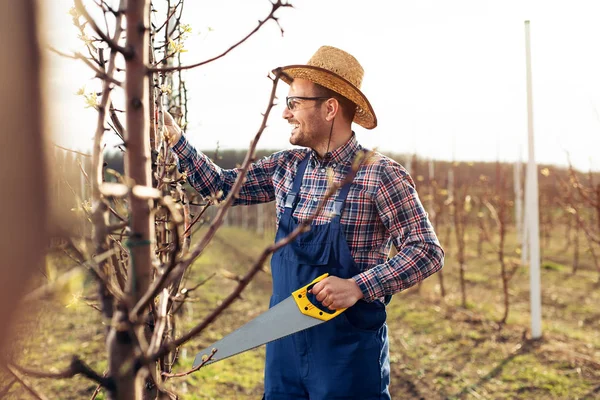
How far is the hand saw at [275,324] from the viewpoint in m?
1.96

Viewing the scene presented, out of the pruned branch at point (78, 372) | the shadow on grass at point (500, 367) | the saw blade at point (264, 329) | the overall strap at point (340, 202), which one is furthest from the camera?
the shadow on grass at point (500, 367)

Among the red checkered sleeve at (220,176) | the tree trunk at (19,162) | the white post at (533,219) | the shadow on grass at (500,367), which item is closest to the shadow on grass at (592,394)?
the shadow on grass at (500,367)

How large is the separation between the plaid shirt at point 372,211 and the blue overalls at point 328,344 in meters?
0.10

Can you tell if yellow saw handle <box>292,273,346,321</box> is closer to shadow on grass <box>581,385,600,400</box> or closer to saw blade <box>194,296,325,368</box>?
saw blade <box>194,296,325,368</box>

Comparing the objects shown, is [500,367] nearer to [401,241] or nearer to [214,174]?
[401,241]

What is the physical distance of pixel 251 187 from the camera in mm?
2781

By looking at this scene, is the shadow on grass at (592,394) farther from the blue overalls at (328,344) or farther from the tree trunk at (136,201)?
the tree trunk at (136,201)

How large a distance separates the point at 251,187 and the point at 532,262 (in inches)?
175

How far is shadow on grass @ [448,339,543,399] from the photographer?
191 inches

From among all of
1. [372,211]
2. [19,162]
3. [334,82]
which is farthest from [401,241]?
[19,162]

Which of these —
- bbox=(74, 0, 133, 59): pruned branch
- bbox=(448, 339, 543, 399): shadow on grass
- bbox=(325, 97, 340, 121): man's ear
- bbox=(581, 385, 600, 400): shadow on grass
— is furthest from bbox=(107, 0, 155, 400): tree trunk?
bbox=(581, 385, 600, 400): shadow on grass

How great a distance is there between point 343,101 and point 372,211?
22.8 inches

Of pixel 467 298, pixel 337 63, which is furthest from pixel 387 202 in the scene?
pixel 467 298

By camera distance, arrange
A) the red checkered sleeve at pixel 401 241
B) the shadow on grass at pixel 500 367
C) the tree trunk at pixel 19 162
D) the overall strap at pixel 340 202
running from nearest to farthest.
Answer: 1. the tree trunk at pixel 19 162
2. the red checkered sleeve at pixel 401 241
3. the overall strap at pixel 340 202
4. the shadow on grass at pixel 500 367
